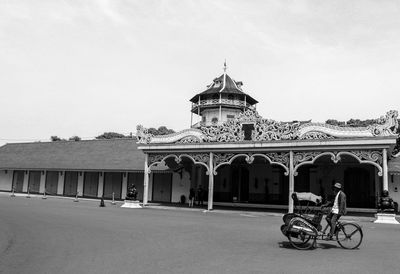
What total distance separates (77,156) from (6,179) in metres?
8.81

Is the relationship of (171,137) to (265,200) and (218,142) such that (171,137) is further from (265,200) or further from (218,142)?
(265,200)

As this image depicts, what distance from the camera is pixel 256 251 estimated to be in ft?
29.5

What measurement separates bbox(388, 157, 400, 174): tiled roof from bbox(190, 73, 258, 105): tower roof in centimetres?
2922

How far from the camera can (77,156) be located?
116 ft

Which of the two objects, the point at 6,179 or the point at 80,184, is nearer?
the point at 80,184

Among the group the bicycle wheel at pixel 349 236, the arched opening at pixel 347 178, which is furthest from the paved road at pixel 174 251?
the arched opening at pixel 347 178

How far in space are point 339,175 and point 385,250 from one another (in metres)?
16.0

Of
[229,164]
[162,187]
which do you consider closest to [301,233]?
[229,164]

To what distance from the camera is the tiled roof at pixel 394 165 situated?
76.3ft

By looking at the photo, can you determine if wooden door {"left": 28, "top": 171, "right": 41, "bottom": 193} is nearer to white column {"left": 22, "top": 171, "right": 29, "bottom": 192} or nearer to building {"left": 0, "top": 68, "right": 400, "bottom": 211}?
building {"left": 0, "top": 68, "right": 400, "bottom": 211}

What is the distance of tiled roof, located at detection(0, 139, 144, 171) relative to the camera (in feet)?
106

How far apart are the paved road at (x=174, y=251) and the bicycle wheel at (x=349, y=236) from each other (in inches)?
8.3

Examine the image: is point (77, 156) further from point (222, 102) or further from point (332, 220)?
point (332, 220)

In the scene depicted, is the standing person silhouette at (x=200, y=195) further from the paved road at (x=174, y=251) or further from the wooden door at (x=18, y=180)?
the wooden door at (x=18, y=180)
